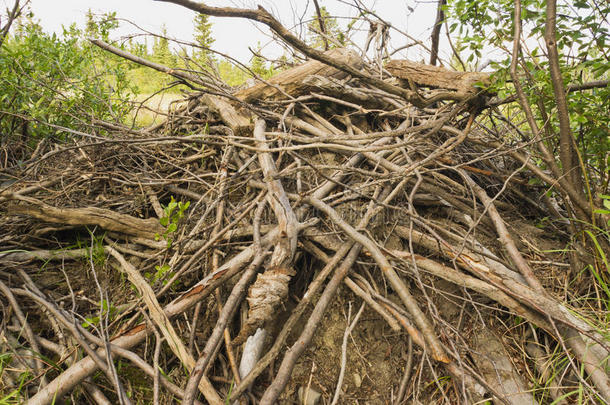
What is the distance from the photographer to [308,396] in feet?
4.83

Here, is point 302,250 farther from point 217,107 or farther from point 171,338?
point 217,107

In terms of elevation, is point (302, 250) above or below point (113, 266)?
above

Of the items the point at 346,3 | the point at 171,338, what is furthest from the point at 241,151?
the point at 346,3

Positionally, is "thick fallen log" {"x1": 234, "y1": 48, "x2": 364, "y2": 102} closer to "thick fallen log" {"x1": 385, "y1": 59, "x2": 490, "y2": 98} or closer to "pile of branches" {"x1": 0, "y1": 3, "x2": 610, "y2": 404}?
"pile of branches" {"x1": 0, "y1": 3, "x2": 610, "y2": 404}

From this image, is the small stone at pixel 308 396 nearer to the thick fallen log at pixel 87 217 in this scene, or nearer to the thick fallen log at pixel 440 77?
the thick fallen log at pixel 87 217

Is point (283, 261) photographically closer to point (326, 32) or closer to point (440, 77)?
point (440, 77)

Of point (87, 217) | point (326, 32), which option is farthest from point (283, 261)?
point (326, 32)

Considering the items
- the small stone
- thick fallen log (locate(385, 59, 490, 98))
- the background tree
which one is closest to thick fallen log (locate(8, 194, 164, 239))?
the small stone

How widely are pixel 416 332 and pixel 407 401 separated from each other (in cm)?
41

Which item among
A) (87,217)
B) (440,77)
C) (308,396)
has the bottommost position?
(308,396)

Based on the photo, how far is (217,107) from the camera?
2.54 m

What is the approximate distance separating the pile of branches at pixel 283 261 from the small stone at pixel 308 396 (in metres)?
0.06

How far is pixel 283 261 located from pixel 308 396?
0.63 metres

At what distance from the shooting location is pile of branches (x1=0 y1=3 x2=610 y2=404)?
1370 millimetres
